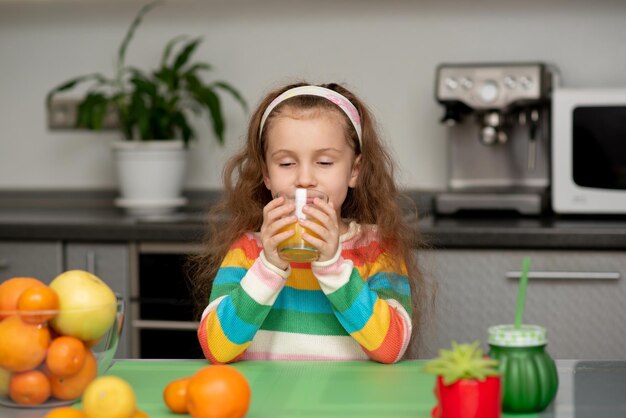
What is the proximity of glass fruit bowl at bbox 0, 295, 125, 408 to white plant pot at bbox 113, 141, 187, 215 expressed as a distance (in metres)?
1.70

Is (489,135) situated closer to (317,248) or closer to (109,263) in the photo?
(109,263)

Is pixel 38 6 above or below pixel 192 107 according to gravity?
above

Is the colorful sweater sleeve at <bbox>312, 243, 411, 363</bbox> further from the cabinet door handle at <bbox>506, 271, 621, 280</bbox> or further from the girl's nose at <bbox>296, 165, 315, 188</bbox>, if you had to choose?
the cabinet door handle at <bbox>506, 271, 621, 280</bbox>

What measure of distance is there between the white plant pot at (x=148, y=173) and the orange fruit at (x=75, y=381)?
1724mm

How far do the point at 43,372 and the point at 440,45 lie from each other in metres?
2.03

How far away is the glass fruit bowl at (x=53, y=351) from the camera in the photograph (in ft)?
3.21

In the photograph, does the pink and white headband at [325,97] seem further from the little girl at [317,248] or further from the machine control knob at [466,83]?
the machine control knob at [466,83]

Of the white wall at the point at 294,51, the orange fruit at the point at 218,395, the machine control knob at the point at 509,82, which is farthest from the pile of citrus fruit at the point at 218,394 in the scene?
the white wall at the point at 294,51

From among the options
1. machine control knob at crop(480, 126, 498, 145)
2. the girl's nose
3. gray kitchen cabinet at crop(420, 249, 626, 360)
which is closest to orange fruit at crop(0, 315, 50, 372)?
the girl's nose

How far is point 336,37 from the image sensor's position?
2.88 m

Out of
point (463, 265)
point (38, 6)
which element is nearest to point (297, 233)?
point (463, 265)

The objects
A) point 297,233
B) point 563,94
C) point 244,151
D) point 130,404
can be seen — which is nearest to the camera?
point 130,404

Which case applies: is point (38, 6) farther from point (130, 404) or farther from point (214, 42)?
point (130, 404)

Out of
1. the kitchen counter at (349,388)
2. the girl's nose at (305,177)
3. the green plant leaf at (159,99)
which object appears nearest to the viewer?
the kitchen counter at (349,388)
